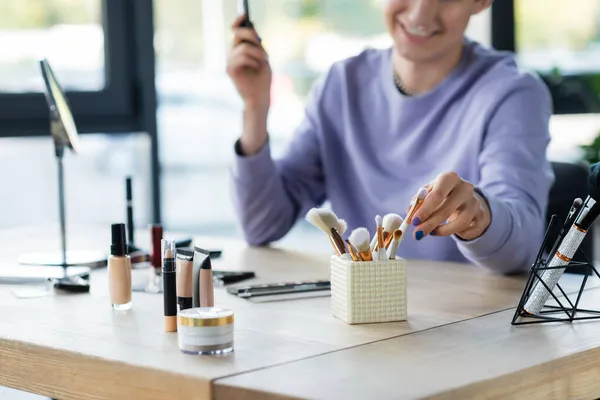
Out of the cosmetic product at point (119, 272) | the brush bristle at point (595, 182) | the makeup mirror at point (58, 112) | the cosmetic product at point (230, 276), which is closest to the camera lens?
the brush bristle at point (595, 182)

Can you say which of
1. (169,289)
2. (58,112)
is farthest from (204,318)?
(58,112)

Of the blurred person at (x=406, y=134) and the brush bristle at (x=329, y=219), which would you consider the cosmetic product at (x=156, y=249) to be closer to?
the blurred person at (x=406, y=134)

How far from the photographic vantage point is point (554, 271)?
1.17 m

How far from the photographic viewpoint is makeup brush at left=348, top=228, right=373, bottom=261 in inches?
44.6

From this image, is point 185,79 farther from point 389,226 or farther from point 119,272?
point 389,226

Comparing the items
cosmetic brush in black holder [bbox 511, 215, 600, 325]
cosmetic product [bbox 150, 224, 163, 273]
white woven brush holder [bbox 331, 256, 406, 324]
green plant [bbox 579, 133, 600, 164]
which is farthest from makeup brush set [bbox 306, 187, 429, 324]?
green plant [bbox 579, 133, 600, 164]

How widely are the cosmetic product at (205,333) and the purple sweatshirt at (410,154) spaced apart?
52 centimetres

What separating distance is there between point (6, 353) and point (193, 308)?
23 cm

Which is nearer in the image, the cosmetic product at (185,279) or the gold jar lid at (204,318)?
the gold jar lid at (204,318)

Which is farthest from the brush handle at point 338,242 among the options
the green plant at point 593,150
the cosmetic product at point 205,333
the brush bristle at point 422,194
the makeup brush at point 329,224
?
the green plant at point 593,150

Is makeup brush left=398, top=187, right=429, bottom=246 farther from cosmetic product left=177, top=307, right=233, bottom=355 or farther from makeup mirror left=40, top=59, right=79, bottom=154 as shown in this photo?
makeup mirror left=40, top=59, right=79, bottom=154

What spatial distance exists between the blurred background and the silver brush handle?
6.36 ft

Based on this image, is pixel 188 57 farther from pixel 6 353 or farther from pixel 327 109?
pixel 6 353

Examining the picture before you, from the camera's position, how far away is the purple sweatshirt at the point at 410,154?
5.10ft
